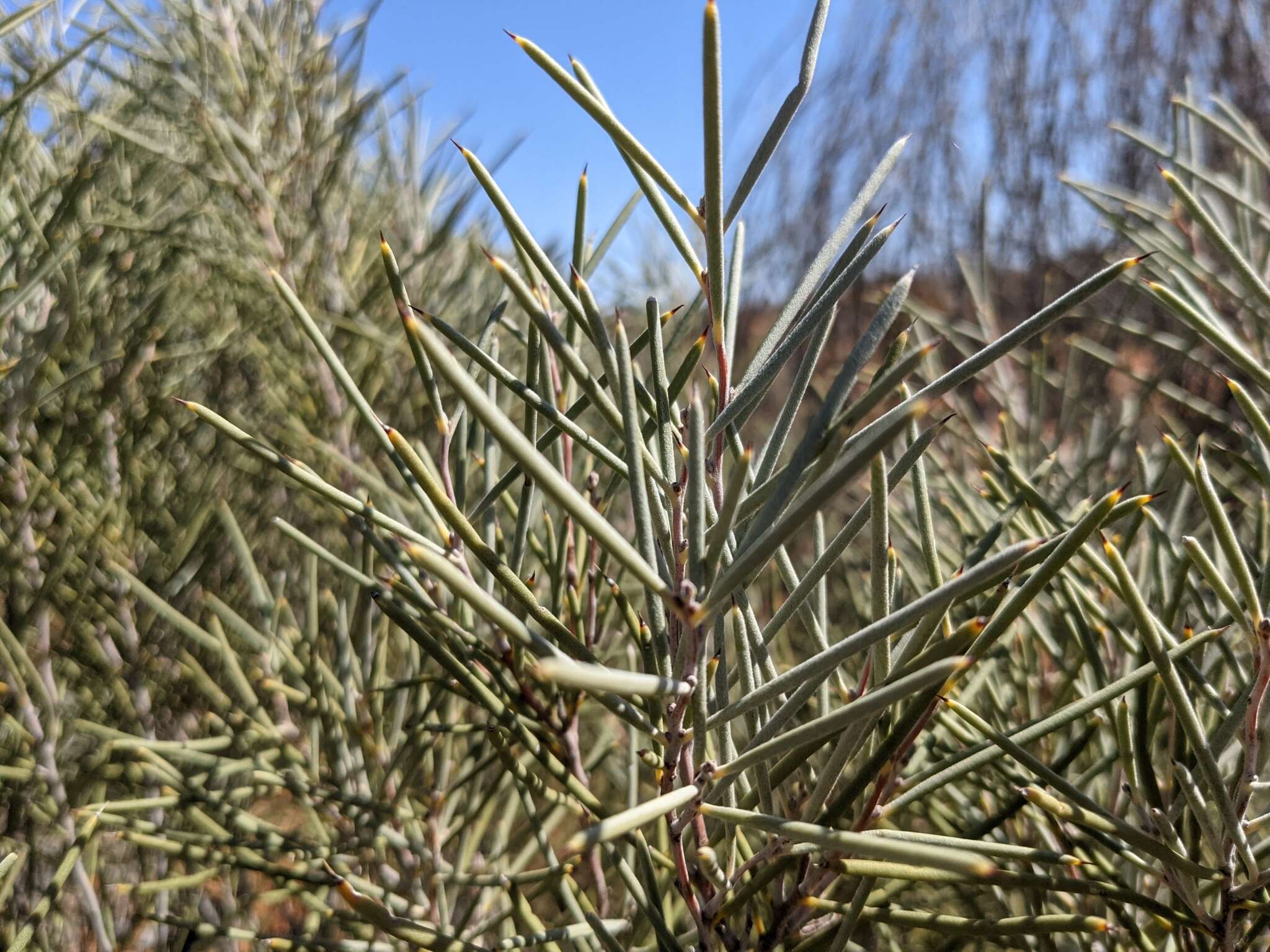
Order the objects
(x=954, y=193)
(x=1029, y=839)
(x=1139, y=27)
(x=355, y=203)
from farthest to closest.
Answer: (x=954, y=193), (x=1139, y=27), (x=355, y=203), (x=1029, y=839)

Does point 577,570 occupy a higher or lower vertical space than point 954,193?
lower

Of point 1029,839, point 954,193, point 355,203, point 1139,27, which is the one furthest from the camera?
point 954,193

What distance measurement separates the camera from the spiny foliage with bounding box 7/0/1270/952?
0.19 m

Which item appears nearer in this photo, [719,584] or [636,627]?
[719,584]

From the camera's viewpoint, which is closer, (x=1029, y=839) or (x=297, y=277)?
(x=1029, y=839)

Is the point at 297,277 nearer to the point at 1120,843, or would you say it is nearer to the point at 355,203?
the point at 355,203

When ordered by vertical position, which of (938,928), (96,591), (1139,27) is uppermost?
(1139,27)

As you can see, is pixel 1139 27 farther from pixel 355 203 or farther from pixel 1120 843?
pixel 1120 843

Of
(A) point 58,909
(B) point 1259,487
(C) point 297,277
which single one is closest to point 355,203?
(C) point 297,277

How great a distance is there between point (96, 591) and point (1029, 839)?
0.52 m

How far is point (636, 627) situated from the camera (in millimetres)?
270

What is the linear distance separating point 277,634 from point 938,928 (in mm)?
359

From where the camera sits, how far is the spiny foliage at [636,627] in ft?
0.62

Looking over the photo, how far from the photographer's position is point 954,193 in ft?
5.65
